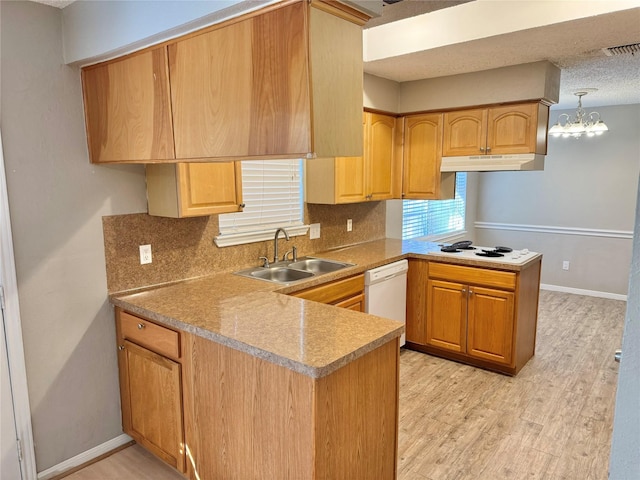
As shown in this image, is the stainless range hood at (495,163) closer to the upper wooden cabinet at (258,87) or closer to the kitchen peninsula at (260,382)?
the kitchen peninsula at (260,382)

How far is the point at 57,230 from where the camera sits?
226cm

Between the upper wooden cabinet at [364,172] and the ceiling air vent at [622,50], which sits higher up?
the ceiling air vent at [622,50]

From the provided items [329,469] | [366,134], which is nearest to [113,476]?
[329,469]

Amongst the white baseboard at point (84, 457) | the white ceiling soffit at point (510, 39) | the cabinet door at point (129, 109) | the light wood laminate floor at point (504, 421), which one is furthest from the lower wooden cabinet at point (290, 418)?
the white ceiling soffit at point (510, 39)

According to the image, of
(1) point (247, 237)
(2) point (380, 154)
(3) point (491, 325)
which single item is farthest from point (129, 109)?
(3) point (491, 325)

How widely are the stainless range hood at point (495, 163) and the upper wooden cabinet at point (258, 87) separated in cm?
231

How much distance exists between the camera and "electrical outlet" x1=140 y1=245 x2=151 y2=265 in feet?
8.49

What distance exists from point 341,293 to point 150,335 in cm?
135

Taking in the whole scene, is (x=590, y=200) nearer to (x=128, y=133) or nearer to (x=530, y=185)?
(x=530, y=185)

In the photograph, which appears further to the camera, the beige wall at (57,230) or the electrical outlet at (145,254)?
the electrical outlet at (145,254)

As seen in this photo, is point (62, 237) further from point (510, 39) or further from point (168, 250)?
point (510, 39)

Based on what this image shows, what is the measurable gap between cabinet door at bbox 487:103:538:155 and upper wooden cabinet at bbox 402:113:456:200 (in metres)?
0.47

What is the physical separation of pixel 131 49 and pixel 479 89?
2765 mm

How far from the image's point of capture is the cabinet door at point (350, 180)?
3.54 m
